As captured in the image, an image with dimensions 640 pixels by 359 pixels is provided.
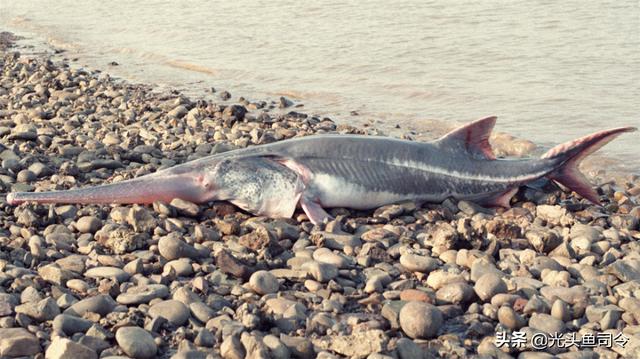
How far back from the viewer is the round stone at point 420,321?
16.0 feet

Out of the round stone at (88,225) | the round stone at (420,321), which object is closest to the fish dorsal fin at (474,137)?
the round stone at (420,321)

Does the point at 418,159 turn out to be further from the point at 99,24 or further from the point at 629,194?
the point at 99,24

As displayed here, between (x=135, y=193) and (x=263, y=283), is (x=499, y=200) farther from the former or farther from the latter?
(x=135, y=193)

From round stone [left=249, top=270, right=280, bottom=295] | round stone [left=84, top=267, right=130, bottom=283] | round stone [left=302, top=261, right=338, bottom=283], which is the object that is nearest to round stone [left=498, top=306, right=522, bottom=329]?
round stone [left=302, top=261, right=338, bottom=283]

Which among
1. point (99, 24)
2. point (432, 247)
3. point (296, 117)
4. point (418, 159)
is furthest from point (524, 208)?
point (99, 24)

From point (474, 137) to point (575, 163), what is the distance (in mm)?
1077

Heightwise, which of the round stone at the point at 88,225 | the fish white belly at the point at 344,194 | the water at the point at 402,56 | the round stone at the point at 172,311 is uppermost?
the round stone at the point at 172,311

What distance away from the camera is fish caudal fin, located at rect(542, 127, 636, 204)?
7.94 metres

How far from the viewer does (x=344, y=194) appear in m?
7.59

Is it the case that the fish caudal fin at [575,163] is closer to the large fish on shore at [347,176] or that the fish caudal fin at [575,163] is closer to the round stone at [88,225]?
the large fish on shore at [347,176]

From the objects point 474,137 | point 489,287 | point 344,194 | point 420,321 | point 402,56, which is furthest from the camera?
point 402,56

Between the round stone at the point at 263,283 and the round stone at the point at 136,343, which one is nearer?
the round stone at the point at 136,343

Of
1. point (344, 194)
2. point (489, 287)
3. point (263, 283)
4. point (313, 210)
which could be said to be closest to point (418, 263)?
point (489, 287)

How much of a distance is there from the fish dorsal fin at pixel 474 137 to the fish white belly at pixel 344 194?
811 millimetres
